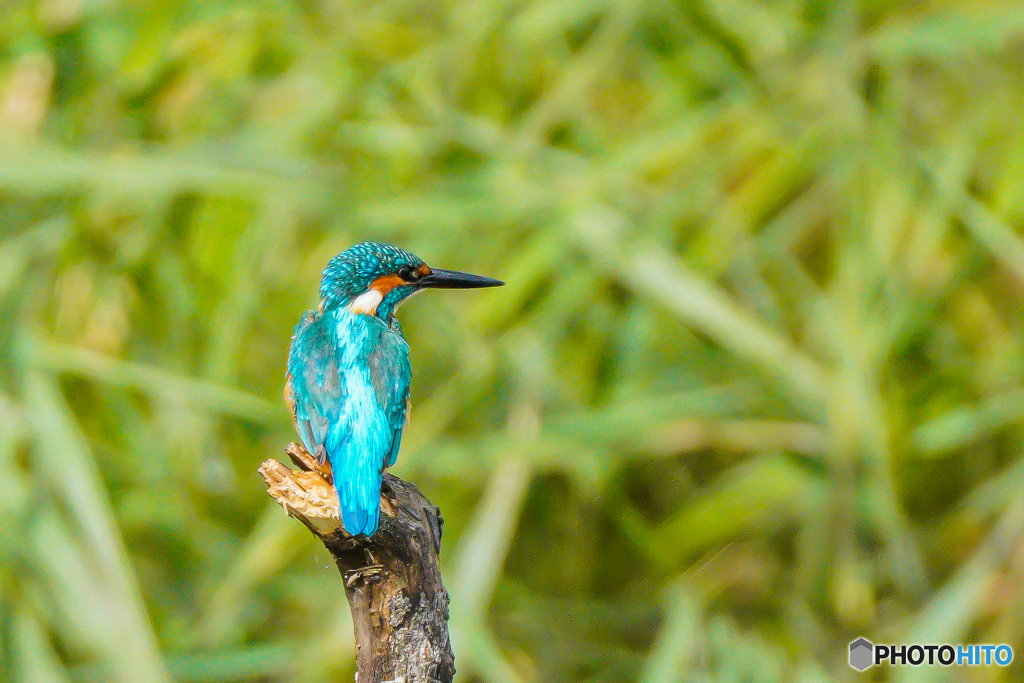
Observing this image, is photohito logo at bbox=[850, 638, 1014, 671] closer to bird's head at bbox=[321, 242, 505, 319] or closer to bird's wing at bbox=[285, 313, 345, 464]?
bird's head at bbox=[321, 242, 505, 319]

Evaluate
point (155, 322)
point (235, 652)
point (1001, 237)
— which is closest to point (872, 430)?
point (1001, 237)

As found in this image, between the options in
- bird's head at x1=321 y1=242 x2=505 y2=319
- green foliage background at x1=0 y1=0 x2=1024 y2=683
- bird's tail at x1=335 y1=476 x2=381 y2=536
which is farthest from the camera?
green foliage background at x1=0 y1=0 x2=1024 y2=683

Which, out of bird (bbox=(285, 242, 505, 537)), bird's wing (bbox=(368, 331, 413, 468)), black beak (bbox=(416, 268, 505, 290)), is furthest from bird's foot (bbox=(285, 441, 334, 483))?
black beak (bbox=(416, 268, 505, 290))

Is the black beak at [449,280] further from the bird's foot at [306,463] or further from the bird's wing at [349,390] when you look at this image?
the bird's foot at [306,463]

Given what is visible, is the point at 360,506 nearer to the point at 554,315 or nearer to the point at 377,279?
the point at 377,279

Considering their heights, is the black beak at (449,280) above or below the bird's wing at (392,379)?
above

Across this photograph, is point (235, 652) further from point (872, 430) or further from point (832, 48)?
point (832, 48)

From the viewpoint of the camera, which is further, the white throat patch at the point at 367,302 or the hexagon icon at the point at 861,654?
the hexagon icon at the point at 861,654

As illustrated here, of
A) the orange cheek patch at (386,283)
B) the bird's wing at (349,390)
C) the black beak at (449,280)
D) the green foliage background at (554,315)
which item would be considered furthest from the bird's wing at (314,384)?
the green foliage background at (554,315)
